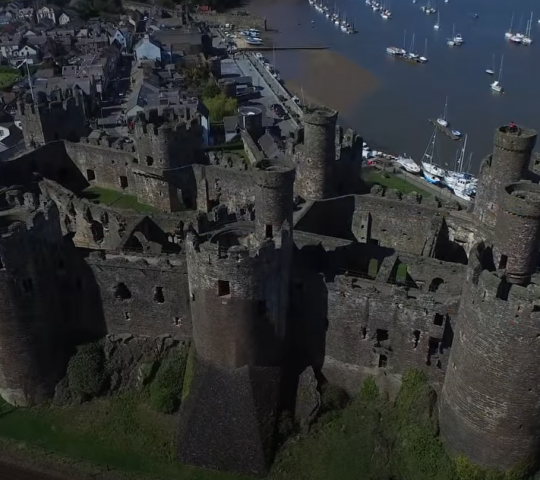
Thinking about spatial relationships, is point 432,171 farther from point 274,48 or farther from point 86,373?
point 274,48

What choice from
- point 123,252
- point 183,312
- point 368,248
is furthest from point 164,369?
point 368,248

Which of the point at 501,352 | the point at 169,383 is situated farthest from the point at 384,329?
the point at 169,383

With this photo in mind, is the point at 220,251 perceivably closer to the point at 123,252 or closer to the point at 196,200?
the point at 123,252

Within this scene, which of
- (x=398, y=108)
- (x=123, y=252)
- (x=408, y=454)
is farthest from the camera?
(x=398, y=108)

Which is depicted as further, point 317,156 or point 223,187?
point 223,187

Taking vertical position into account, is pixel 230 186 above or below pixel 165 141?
below

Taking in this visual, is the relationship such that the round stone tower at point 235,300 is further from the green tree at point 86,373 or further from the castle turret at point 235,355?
the green tree at point 86,373

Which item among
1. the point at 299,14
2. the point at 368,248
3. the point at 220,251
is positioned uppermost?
the point at 220,251
